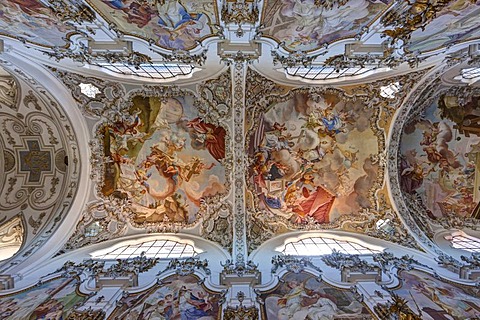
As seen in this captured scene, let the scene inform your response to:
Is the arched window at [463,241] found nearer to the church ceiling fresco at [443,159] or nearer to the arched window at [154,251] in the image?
the church ceiling fresco at [443,159]

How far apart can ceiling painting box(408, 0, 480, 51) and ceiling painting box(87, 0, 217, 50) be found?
4998mm

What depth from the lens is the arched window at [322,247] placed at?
29.1 feet

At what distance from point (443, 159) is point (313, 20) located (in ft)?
28.1

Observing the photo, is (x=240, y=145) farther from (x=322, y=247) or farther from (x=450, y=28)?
(x=450, y=28)

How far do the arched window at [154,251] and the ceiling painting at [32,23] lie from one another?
6748mm

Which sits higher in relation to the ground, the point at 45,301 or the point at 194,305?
the point at 45,301

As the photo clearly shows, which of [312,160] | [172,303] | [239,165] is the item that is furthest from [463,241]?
[172,303]

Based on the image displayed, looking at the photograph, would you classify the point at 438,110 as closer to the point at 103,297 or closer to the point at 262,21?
the point at 262,21

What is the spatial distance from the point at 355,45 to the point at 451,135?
261 inches

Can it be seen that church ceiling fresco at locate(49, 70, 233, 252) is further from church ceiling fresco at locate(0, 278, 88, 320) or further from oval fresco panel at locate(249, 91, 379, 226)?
church ceiling fresco at locate(0, 278, 88, 320)

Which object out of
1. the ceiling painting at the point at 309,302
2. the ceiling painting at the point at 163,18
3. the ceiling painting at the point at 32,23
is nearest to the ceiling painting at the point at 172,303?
the ceiling painting at the point at 309,302

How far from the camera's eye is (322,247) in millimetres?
9406

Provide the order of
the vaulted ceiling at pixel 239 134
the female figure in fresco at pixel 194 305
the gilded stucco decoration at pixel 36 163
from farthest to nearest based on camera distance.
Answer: the gilded stucco decoration at pixel 36 163 < the vaulted ceiling at pixel 239 134 < the female figure in fresco at pixel 194 305

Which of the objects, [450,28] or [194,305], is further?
[194,305]
